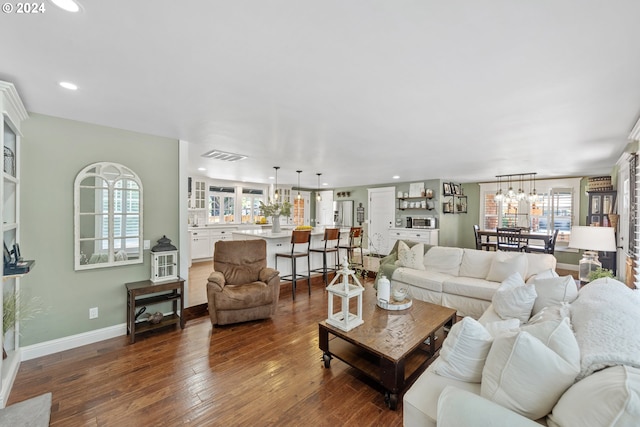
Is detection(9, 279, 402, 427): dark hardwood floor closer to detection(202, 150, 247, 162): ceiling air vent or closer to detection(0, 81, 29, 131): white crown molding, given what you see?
detection(0, 81, 29, 131): white crown molding

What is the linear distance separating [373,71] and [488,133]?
6.89 feet

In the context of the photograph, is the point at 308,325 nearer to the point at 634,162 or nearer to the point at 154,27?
the point at 154,27

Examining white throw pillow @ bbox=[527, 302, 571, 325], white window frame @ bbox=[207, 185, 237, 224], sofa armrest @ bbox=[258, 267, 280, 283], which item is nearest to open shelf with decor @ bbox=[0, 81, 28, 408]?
sofa armrest @ bbox=[258, 267, 280, 283]

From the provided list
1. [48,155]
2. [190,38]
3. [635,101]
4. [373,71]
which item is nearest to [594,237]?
[635,101]

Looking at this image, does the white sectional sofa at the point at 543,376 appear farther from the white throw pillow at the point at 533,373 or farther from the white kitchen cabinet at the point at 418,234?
the white kitchen cabinet at the point at 418,234

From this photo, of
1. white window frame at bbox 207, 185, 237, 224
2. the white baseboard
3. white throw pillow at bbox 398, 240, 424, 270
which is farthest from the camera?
white window frame at bbox 207, 185, 237, 224

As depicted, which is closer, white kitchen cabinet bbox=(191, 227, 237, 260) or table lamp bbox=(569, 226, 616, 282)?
table lamp bbox=(569, 226, 616, 282)

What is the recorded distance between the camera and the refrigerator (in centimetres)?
966

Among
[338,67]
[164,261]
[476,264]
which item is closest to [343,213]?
[476,264]

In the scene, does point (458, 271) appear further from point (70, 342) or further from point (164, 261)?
point (70, 342)

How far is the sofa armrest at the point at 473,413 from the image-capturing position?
111 cm

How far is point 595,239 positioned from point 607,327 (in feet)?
8.16

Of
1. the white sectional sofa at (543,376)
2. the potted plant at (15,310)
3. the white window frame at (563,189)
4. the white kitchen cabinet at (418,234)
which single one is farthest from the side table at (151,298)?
the white window frame at (563,189)

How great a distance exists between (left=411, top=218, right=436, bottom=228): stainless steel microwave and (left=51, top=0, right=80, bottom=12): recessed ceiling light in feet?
25.1
